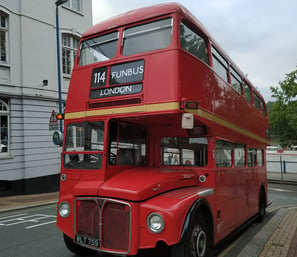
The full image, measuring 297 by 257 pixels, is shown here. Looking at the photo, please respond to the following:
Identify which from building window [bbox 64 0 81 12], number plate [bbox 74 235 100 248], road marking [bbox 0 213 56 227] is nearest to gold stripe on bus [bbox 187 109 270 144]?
number plate [bbox 74 235 100 248]

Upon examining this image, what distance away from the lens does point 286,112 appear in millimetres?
23078

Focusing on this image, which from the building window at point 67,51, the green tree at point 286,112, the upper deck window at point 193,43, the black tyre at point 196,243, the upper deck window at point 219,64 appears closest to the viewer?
the black tyre at point 196,243

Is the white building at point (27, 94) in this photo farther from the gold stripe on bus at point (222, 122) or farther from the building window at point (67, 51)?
the gold stripe on bus at point (222, 122)

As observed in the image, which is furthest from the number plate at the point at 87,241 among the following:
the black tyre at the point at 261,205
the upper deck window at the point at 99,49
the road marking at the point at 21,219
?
the black tyre at the point at 261,205

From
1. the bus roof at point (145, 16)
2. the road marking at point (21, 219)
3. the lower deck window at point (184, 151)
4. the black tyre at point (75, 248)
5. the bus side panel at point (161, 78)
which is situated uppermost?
the bus roof at point (145, 16)

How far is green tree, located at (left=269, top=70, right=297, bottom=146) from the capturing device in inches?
883

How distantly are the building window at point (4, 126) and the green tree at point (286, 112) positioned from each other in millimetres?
18101

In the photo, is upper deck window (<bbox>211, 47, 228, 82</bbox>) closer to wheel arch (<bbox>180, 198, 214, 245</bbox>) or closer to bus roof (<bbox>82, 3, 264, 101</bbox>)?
bus roof (<bbox>82, 3, 264, 101</bbox>)

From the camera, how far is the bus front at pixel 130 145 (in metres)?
4.15

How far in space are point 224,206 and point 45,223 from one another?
5.00 metres

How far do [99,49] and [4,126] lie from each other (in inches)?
403

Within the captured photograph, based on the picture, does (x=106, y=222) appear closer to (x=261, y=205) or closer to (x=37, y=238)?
(x=37, y=238)

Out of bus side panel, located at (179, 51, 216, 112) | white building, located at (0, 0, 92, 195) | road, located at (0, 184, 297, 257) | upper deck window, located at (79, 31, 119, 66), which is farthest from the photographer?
white building, located at (0, 0, 92, 195)

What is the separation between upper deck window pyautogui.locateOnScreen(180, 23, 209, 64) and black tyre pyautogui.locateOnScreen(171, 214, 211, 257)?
103 inches
